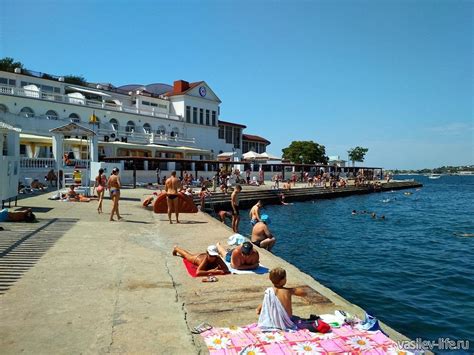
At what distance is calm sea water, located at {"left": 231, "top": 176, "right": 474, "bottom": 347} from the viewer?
27.7ft

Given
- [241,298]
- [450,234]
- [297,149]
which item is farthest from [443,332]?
[297,149]

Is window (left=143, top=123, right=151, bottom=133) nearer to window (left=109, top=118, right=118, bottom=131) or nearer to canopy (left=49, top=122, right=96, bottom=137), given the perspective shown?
window (left=109, top=118, right=118, bottom=131)

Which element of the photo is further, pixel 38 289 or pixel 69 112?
pixel 69 112

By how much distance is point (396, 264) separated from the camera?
42.9 ft

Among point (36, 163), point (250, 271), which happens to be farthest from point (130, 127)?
point (250, 271)

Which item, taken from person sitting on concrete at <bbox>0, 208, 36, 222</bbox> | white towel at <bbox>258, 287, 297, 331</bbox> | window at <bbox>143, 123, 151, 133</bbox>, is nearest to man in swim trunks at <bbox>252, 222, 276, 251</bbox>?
white towel at <bbox>258, 287, 297, 331</bbox>

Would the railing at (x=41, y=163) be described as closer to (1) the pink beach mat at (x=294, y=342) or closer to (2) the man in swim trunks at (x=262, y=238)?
(2) the man in swim trunks at (x=262, y=238)

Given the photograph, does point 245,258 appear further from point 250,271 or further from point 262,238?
point 262,238

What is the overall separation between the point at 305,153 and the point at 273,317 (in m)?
72.9

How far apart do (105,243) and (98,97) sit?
3628cm

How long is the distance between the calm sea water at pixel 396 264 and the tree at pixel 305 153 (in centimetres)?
5129

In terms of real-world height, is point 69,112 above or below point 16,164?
above

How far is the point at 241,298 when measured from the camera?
604 cm

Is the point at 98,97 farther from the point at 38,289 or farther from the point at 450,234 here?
the point at 38,289
